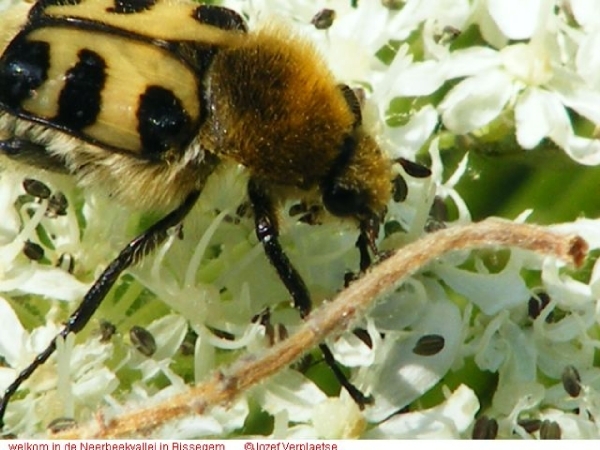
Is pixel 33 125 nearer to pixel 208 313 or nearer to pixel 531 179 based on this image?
pixel 208 313

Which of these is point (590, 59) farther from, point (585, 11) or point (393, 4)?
point (393, 4)

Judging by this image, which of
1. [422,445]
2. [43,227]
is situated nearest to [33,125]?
[43,227]

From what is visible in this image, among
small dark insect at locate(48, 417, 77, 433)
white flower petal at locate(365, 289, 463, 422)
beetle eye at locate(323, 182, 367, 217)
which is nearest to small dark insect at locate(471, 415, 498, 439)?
white flower petal at locate(365, 289, 463, 422)

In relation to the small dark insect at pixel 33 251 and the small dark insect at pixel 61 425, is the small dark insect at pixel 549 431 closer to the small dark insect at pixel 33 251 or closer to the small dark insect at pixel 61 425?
the small dark insect at pixel 61 425

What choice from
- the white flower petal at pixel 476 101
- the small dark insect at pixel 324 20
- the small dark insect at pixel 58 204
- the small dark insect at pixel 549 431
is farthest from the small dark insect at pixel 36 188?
the small dark insect at pixel 549 431

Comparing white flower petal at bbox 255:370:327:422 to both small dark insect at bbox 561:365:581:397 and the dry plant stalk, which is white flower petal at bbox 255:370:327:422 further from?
small dark insect at bbox 561:365:581:397

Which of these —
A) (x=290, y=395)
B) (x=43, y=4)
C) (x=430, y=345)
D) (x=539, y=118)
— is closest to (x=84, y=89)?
(x=43, y=4)
